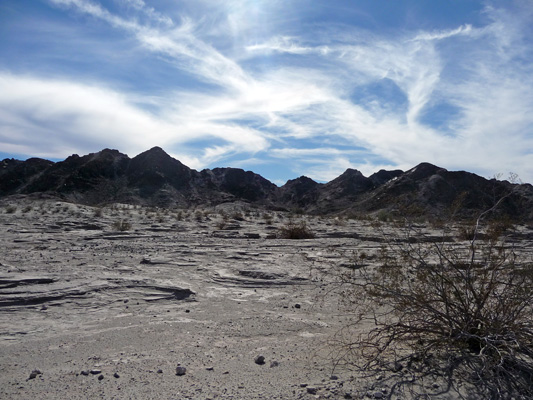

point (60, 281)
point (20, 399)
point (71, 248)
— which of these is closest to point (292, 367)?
point (20, 399)

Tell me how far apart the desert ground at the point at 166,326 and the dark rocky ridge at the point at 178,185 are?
38225 mm

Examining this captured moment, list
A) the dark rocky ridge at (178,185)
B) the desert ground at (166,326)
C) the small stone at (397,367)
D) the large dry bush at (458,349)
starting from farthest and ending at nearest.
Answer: the dark rocky ridge at (178,185)
the small stone at (397,367)
the desert ground at (166,326)
the large dry bush at (458,349)

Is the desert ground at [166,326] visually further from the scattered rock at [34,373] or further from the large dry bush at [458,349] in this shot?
the large dry bush at [458,349]

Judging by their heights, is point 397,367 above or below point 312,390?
above

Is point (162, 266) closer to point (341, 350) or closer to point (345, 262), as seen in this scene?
point (345, 262)

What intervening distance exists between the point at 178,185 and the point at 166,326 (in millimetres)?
57456

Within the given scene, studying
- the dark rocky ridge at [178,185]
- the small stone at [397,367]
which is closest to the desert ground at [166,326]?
the small stone at [397,367]

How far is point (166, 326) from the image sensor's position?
509 centimetres

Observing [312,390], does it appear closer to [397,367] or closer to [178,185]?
[397,367]

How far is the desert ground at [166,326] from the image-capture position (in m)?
3.51

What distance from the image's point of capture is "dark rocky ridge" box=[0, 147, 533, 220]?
5216cm

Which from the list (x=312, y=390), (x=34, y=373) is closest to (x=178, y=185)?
(x=34, y=373)

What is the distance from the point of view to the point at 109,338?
4672mm

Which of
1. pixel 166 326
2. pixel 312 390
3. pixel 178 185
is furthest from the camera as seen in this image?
pixel 178 185
